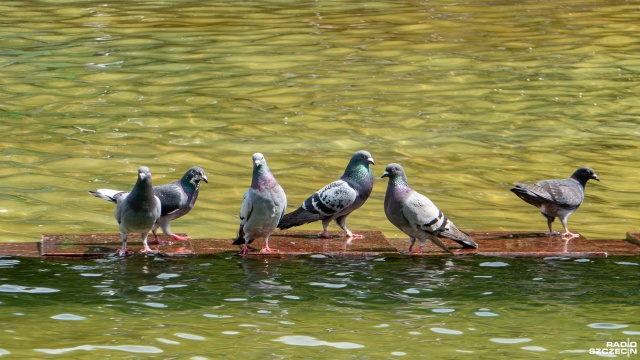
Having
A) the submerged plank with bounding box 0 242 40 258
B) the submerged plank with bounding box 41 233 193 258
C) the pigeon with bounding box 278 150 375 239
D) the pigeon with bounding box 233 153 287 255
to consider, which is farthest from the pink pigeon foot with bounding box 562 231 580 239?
the submerged plank with bounding box 0 242 40 258

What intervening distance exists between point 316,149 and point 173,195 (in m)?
6.12

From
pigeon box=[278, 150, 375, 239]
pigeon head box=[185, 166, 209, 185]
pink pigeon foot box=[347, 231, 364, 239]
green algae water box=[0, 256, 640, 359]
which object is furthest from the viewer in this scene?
pink pigeon foot box=[347, 231, 364, 239]

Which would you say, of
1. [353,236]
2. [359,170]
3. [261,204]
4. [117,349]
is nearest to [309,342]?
[117,349]

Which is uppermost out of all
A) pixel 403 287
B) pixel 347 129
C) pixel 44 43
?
pixel 44 43

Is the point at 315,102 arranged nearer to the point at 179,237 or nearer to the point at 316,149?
the point at 316,149

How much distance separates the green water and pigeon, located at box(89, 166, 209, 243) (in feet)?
2.21

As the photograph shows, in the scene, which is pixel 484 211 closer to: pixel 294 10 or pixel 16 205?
pixel 16 205

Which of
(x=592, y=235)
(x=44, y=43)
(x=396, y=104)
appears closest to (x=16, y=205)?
(x=592, y=235)

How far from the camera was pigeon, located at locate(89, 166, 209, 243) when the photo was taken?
1066cm

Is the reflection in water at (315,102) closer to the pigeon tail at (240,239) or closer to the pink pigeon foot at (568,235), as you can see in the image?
the pink pigeon foot at (568,235)

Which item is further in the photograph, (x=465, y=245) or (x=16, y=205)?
(x=16, y=205)

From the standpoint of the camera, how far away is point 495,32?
25.0 metres

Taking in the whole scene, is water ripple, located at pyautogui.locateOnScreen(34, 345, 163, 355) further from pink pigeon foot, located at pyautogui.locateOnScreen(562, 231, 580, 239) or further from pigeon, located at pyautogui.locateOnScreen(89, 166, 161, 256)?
pink pigeon foot, located at pyautogui.locateOnScreen(562, 231, 580, 239)

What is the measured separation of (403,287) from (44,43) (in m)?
15.9
